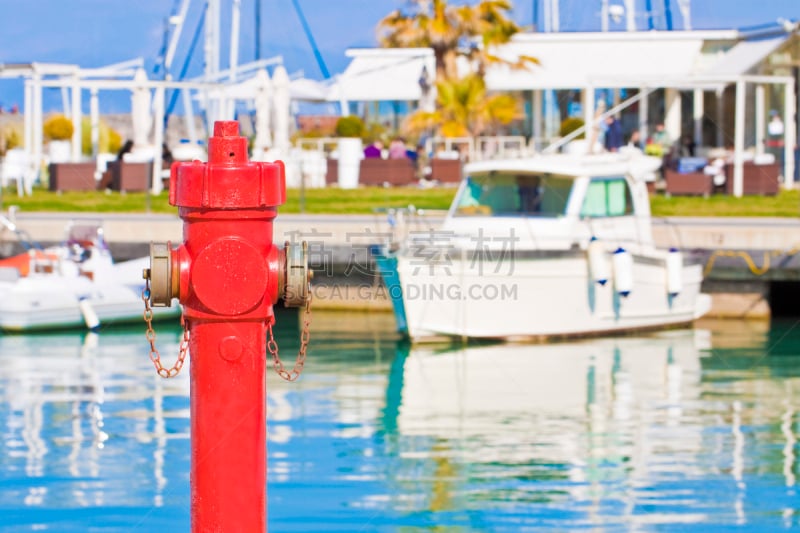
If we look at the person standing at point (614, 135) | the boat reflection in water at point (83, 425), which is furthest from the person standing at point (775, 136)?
the boat reflection in water at point (83, 425)

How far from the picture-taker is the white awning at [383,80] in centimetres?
3328

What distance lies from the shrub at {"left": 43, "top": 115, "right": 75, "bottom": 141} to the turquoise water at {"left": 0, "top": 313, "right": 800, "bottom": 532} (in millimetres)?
22050

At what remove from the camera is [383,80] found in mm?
34312

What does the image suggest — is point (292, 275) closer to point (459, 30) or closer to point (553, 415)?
point (553, 415)

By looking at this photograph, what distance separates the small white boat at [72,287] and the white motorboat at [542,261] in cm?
383

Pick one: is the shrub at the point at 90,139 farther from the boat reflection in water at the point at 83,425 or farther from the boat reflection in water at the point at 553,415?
the boat reflection in water at the point at 553,415

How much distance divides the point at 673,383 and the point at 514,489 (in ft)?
16.4

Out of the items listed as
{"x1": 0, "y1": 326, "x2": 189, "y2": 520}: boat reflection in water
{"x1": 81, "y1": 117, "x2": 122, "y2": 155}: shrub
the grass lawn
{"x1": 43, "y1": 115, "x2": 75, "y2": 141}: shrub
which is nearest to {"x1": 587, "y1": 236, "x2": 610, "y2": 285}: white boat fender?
{"x1": 0, "y1": 326, "x2": 189, "y2": 520}: boat reflection in water

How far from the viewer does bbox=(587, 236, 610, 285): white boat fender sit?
606 inches

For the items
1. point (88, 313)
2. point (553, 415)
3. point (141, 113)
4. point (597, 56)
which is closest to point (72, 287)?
point (88, 313)

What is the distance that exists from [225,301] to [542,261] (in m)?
11.7

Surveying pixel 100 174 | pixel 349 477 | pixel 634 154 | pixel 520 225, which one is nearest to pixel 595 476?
pixel 349 477

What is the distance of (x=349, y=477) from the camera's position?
Answer: 898cm

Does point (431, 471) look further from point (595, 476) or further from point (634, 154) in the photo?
point (634, 154)
